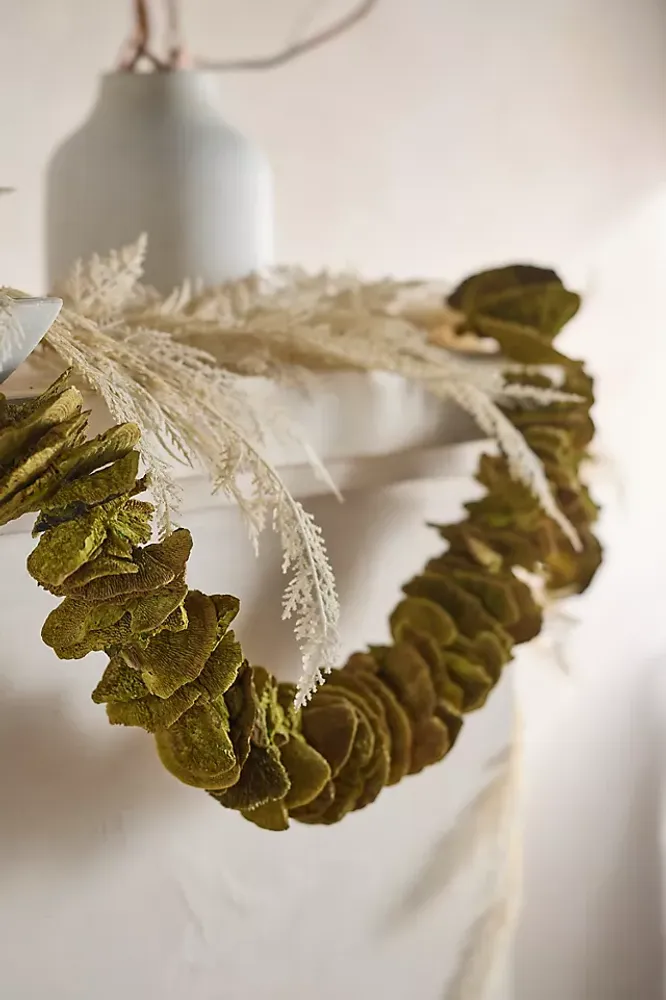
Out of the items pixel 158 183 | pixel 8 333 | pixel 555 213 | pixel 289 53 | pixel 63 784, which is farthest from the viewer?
pixel 555 213

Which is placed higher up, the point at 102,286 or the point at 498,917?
the point at 102,286

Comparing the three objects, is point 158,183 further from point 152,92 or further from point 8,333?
point 8,333

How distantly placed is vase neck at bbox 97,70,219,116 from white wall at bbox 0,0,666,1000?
0.33 m

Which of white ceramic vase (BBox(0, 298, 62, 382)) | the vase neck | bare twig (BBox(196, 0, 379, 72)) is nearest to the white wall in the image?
bare twig (BBox(196, 0, 379, 72))

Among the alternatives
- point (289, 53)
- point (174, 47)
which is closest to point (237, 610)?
point (174, 47)

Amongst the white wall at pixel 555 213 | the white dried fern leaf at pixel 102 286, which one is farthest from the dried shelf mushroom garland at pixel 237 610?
the white wall at pixel 555 213

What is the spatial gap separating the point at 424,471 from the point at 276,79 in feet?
1.73

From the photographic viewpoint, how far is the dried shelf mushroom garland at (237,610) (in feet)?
0.91

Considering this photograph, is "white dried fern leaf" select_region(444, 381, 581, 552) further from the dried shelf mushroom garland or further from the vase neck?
the vase neck

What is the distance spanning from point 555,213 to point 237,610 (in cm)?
93

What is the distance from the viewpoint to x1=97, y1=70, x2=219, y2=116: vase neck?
57 cm

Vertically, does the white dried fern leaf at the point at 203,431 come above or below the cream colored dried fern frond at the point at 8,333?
below

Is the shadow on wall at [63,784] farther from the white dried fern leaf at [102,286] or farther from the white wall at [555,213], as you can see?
the white wall at [555,213]

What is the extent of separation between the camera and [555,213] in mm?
1136
